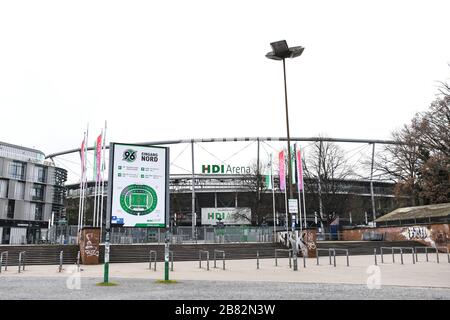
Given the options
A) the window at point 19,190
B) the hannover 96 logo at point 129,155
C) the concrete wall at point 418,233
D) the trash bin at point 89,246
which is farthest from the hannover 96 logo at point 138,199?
the window at point 19,190

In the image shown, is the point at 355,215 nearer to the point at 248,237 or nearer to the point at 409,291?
the point at 248,237

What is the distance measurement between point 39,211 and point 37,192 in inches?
127

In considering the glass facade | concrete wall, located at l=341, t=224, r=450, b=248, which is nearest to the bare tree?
concrete wall, located at l=341, t=224, r=450, b=248

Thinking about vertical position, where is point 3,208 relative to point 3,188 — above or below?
below

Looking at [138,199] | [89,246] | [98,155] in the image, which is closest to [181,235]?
[98,155]

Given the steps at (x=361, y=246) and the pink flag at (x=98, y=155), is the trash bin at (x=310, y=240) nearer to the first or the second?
the steps at (x=361, y=246)

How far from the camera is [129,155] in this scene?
15078mm

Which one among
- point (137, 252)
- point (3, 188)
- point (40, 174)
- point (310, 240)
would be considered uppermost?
point (40, 174)

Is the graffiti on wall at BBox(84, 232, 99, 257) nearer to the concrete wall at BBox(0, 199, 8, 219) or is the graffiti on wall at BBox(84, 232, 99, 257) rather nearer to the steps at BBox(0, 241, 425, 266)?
the steps at BBox(0, 241, 425, 266)

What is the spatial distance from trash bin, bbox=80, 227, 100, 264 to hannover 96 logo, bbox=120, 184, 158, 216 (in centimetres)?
1360

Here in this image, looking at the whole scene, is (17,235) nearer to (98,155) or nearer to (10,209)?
(10,209)

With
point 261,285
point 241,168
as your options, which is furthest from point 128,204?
point 241,168

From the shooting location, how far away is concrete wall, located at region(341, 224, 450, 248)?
38.3 meters
